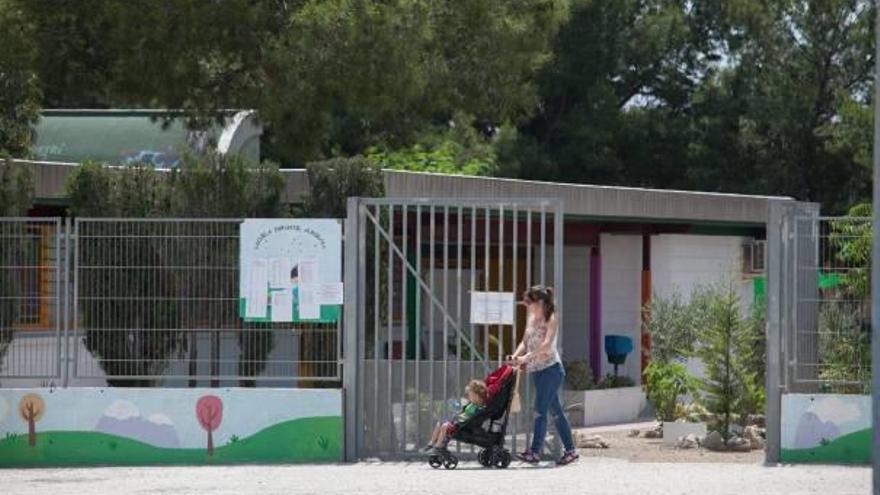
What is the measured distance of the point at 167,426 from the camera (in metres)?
16.1

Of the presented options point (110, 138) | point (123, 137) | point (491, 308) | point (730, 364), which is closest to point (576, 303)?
point (123, 137)

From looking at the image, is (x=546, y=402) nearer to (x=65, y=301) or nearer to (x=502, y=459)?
(x=502, y=459)

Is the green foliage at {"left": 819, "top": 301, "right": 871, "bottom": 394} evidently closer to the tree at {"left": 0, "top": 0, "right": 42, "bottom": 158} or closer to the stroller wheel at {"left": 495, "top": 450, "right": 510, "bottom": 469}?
the stroller wheel at {"left": 495, "top": 450, "right": 510, "bottom": 469}

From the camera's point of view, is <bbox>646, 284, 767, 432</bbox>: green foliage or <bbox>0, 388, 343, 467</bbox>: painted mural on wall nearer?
<bbox>0, 388, 343, 467</bbox>: painted mural on wall

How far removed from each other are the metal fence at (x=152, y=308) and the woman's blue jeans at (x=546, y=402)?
1.85m

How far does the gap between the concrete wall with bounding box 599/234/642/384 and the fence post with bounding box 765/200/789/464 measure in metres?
10.4

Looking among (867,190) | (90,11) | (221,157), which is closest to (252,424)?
(221,157)

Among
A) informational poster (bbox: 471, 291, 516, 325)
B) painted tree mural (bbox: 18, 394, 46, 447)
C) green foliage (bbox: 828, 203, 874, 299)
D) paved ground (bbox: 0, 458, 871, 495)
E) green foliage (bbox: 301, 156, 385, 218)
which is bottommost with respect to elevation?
paved ground (bbox: 0, 458, 871, 495)

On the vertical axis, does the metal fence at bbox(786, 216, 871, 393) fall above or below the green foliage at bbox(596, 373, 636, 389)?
above

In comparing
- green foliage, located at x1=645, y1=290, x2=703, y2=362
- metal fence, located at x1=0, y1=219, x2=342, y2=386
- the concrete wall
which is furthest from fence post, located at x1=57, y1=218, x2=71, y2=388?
the concrete wall

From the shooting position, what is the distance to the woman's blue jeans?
51.1ft

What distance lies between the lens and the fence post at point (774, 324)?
15625mm

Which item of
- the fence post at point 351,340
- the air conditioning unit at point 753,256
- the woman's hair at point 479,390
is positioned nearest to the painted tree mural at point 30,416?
the fence post at point 351,340

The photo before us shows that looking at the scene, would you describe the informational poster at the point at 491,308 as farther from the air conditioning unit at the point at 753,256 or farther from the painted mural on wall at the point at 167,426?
the air conditioning unit at the point at 753,256
